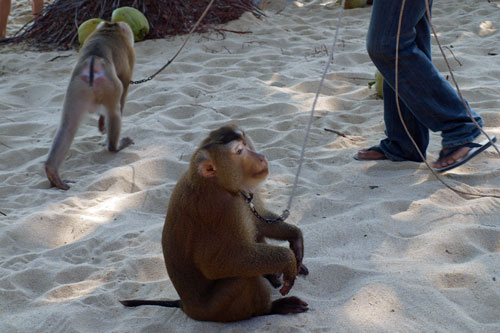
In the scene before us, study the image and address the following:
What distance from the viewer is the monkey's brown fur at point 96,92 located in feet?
13.8

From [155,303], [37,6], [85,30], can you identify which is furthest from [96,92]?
[37,6]

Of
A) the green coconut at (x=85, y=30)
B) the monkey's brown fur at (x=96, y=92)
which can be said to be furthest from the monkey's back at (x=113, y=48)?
the green coconut at (x=85, y=30)

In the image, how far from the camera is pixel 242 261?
2.12m

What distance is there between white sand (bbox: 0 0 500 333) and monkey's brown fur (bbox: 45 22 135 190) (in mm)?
210

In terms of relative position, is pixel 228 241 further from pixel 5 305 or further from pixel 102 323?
pixel 5 305

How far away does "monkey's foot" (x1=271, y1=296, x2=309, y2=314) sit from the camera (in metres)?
2.29

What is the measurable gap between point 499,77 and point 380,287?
375 centimetres

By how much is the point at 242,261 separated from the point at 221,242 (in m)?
0.11

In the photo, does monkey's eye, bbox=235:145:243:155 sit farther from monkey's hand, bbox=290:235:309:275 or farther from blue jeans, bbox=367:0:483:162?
blue jeans, bbox=367:0:483:162

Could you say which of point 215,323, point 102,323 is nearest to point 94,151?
Result: point 102,323

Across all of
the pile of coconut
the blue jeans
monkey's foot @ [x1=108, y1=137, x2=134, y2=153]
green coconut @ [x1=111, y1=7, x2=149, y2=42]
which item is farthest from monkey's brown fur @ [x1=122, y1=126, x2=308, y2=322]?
the pile of coconut

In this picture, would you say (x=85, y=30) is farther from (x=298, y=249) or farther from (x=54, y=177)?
(x=298, y=249)

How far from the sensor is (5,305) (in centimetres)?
262

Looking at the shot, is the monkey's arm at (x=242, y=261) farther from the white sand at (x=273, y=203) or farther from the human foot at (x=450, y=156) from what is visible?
the human foot at (x=450, y=156)
